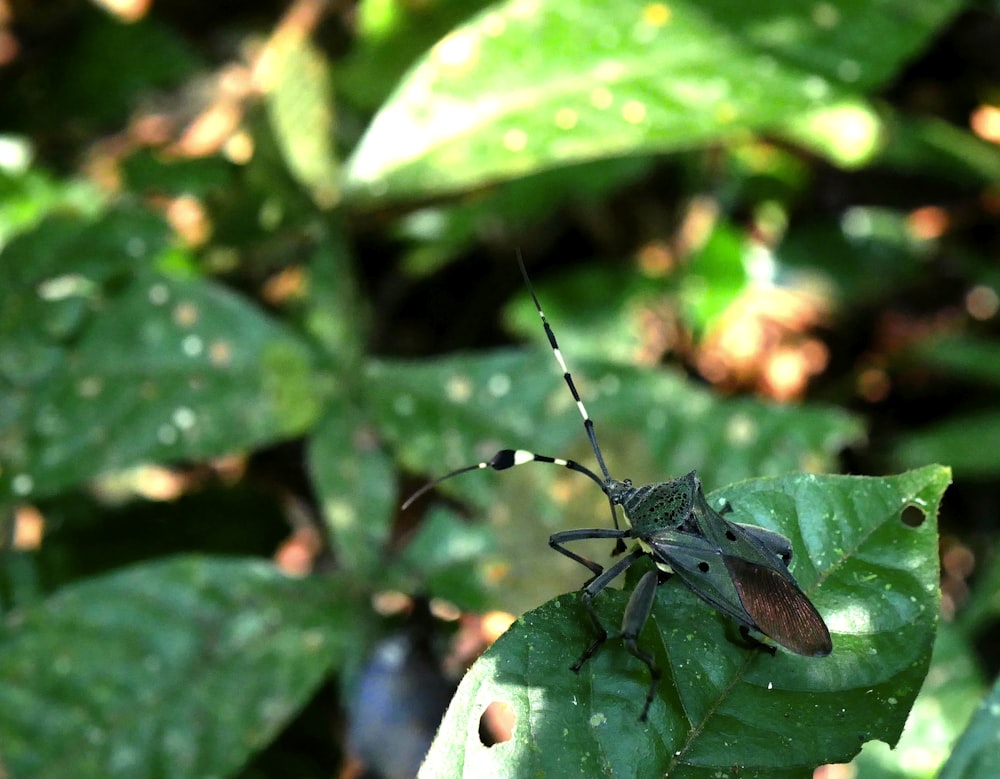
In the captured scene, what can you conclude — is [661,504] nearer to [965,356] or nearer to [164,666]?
[164,666]

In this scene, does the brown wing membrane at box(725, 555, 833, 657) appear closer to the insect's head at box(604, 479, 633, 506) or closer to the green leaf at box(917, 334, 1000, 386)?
the insect's head at box(604, 479, 633, 506)

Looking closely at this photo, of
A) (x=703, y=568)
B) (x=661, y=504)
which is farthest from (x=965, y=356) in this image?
(x=703, y=568)

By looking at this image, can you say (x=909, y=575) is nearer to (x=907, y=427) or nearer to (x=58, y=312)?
(x=58, y=312)

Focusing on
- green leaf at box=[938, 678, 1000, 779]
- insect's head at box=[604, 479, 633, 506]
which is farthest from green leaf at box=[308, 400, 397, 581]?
green leaf at box=[938, 678, 1000, 779]

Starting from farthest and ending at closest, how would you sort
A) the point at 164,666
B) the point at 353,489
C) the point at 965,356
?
the point at 965,356 → the point at 353,489 → the point at 164,666

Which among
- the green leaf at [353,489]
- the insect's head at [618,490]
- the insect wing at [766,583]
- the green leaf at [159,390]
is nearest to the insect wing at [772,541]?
the insect wing at [766,583]
